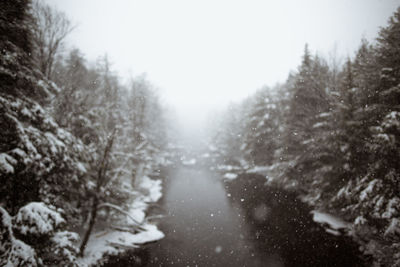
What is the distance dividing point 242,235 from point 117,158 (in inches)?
391

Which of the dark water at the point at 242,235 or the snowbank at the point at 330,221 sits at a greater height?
the snowbank at the point at 330,221

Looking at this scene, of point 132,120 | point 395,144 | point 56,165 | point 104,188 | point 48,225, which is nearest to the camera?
point 48,225

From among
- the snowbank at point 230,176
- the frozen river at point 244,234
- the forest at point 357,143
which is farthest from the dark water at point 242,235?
the snowbank at point 230,176

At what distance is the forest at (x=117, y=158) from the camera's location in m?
5.18

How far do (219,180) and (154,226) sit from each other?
14.8m

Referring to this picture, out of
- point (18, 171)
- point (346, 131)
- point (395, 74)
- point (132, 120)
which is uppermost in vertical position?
point (395, 74)

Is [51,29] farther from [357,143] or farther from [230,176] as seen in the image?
[230,176]

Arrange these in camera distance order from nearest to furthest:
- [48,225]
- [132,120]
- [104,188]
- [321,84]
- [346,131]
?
1. [48,225]
2. [104,188]
3. [346,131]
4. [321,84]
5. [132,120]

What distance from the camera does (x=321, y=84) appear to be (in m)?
18.4

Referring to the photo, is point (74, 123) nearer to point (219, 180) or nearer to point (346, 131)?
point (346, 131)

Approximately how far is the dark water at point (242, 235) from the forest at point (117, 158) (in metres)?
0.23

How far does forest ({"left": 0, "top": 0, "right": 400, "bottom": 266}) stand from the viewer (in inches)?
204

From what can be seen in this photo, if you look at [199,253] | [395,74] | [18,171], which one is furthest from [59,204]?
[395,74]

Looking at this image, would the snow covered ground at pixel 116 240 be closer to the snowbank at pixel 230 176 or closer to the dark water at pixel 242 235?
the dark water at pixel 242 235
